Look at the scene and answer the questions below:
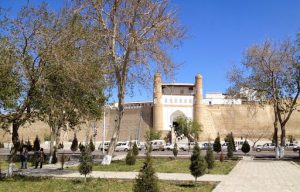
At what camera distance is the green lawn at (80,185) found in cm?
1290

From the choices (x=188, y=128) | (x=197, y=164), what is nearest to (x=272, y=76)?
(x=197, y=164)

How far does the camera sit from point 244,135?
8262cm

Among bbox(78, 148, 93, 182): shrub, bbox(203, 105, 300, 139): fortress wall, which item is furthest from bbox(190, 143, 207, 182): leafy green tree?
bbox(203, 105, 300, 139): fortress wall

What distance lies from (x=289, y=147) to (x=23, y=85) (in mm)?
47447

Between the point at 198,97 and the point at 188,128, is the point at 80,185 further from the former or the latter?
the point at 198,97

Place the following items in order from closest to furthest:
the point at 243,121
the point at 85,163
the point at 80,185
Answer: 1. the point at 80,185
2. the point at 85,163
3. the point at 243,121

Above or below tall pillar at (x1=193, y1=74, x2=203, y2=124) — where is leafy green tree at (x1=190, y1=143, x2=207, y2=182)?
below

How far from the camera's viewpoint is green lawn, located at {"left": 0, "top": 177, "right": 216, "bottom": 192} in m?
12.9

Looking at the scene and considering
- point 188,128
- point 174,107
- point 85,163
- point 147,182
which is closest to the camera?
point 147,182

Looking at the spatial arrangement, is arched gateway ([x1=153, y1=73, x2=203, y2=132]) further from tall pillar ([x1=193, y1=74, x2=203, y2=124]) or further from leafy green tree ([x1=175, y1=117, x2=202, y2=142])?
leafy green tree ([x1=175, y1=117, x2=202, y2=142])

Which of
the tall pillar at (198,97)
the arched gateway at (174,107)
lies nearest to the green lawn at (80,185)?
the arched gateway at (174,107)

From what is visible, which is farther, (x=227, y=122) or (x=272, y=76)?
(x=227, y=122)

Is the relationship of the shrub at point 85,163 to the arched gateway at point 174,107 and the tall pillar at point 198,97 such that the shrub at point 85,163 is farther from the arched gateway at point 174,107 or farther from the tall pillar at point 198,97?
the tall pillar at point 198,97

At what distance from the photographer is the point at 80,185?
13.8m
